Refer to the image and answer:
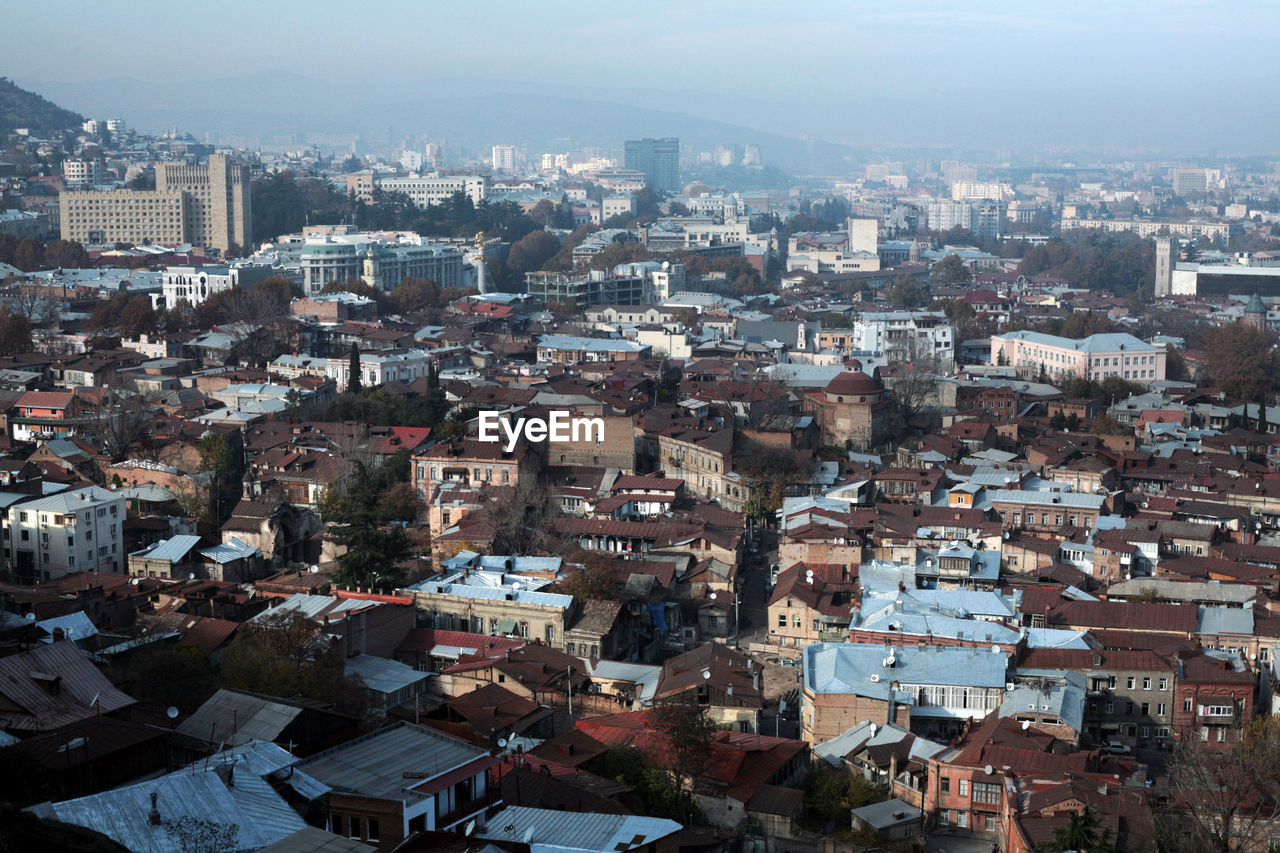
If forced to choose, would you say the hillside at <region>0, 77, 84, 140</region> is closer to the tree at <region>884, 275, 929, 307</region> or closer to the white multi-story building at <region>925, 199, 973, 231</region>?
the tree at <region>884, 275, 929, 307</region>

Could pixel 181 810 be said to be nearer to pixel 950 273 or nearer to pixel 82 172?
pixel 950 273

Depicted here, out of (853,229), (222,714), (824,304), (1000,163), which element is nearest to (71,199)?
(824,304)

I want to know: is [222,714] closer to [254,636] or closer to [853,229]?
[254,636]

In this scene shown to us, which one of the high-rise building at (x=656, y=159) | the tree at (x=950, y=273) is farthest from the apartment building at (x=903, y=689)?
the high-rise building at (x=656, y=159)

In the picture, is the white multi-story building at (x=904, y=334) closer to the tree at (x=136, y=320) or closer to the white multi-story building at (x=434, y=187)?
the tree at (x=136, y=320)

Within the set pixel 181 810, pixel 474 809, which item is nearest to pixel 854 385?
pixel 474 809
